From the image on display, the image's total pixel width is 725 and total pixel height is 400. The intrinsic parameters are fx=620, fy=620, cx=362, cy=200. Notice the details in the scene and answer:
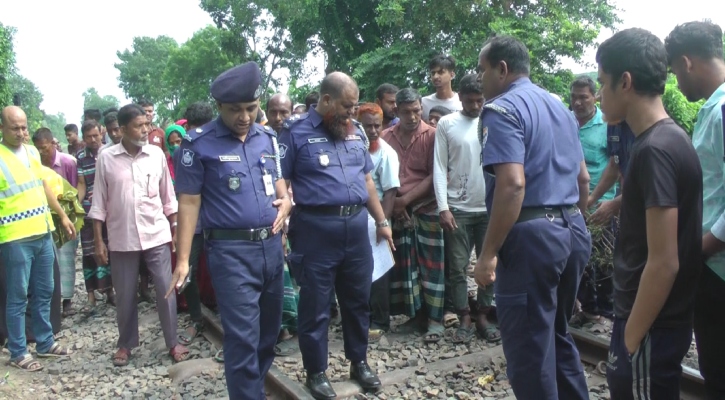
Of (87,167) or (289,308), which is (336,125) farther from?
(87,167)

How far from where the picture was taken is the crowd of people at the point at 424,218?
2.24 metres

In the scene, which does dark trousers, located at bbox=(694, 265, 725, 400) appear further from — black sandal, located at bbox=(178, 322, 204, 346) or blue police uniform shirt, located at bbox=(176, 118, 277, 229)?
black sandal, located at bbox=(178, 322, 204, 346)

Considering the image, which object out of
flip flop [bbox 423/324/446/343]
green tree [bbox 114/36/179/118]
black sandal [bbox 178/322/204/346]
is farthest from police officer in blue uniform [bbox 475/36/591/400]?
green tree [bbox 114/36/179/118]

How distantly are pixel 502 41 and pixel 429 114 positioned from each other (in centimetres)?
286

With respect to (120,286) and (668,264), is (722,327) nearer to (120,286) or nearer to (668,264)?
(668,264)

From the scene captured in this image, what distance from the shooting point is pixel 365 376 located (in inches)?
164

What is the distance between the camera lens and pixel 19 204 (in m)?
5.05

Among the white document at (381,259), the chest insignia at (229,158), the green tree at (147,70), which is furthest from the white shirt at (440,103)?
the green tree at (147,70)

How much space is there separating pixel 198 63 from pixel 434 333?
1405 inches

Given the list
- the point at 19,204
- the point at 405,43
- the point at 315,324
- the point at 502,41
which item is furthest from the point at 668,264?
the point at 405,43

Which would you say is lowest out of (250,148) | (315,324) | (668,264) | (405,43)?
(315,324)

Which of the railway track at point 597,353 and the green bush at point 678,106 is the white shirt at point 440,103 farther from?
the green bush at point 678,106

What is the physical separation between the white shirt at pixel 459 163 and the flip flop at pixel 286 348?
1.66 m

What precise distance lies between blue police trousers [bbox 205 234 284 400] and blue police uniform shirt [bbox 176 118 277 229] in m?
0.14
